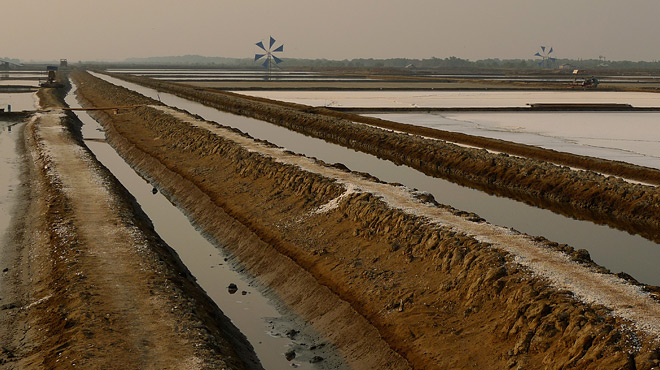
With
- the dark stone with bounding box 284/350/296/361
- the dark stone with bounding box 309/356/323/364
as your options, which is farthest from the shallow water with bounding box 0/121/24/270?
the dark stone with bounding box 309/356/323/364

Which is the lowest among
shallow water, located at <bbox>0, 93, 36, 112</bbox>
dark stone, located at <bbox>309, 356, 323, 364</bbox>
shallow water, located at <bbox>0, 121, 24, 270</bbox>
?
shallow water, located at <bbox>0, 93, 36, 112</bbox>

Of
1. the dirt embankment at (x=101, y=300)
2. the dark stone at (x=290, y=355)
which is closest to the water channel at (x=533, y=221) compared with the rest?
the dark stone at (x=290, y=355)

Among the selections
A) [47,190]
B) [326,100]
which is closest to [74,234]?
[47,190]

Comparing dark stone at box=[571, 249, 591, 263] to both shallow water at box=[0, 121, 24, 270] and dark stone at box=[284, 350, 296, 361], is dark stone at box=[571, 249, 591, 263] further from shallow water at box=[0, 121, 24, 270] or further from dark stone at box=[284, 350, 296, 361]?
shallow water at box=[0, 121, 24, 270]

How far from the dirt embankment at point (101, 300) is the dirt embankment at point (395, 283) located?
2.18 metres

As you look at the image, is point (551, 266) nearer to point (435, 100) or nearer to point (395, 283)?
point (395, 283)

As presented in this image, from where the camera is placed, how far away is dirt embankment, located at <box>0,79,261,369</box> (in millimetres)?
11758

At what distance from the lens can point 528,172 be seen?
28.3m

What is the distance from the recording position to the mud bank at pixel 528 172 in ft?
77.2

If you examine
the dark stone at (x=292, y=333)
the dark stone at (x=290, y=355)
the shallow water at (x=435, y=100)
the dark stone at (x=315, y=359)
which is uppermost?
the dark stone at (x=290, y=355)

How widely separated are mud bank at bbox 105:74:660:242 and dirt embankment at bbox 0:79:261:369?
13284 millimetres

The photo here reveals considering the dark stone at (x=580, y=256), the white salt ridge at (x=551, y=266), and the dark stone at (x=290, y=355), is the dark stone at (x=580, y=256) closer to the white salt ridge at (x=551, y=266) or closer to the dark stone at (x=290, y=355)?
the white salt ridge at (x=551, y=266)

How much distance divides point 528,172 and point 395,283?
47.9ft

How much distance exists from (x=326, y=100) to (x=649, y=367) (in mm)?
63154
